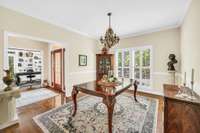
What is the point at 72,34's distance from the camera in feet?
14.4

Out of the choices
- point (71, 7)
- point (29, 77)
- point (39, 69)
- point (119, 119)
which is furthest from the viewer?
point (39, 69)

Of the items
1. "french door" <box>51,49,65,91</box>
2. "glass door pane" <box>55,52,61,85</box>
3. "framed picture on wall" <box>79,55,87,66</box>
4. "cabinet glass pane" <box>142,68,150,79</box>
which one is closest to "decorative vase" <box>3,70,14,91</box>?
"framed picture on wall" <box>79,55,87,66</box>

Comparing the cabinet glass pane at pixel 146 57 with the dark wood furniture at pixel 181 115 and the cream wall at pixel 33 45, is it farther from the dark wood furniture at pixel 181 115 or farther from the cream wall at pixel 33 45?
the cream wall at pixel 33 45

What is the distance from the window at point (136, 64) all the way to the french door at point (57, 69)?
2912 mm

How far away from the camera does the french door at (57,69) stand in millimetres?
5232

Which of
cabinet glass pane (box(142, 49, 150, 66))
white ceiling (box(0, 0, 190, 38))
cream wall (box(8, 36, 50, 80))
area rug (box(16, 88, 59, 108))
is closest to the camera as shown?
white ceiling (box(0, 0, 190, 38))

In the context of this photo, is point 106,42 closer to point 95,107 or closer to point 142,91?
point 95,107

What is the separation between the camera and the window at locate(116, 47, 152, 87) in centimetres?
462

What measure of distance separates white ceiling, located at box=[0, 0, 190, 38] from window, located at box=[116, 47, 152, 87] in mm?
1461

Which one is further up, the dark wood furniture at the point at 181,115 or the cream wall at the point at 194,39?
the cream wall at the point at 194,39

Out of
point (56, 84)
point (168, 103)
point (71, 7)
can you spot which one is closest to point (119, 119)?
point (168, 103)

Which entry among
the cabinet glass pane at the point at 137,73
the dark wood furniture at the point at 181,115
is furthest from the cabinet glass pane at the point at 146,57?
the dark wood furniture at the point at 181,115

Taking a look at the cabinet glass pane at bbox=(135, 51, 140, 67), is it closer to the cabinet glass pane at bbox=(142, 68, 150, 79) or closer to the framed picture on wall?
the cabinet glass pane at bbox=(142, 68, 150, 79)

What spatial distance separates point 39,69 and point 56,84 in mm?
2040
